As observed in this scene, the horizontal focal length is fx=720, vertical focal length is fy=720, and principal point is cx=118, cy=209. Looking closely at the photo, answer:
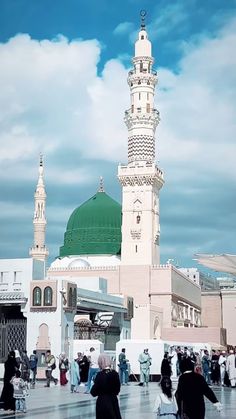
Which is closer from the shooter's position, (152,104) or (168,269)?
(168,269)

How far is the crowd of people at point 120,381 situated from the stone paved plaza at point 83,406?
1.38 feet

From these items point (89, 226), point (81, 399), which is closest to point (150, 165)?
point (89, 226)

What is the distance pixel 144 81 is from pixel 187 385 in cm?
4587

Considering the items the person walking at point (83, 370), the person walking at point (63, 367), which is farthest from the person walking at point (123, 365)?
the person walking at point (83, 370)

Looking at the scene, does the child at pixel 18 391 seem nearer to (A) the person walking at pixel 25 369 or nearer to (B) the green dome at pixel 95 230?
(A) the person walking at pixel 25 369

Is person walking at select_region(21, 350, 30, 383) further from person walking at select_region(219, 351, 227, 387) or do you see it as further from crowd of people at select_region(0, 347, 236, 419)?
person walking at select_region(219, 351, 227, 387)

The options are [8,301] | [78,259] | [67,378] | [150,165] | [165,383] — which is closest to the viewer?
[165,383]

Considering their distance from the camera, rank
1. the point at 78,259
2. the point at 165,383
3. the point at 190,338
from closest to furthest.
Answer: the point at 165,383 → the point at 190,338 → the point at 78,259

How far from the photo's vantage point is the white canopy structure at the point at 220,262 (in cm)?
1497

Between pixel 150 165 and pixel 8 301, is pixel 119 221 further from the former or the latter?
pixel 8 301

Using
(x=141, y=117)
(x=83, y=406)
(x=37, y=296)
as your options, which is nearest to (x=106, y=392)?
(x=83, y=406)

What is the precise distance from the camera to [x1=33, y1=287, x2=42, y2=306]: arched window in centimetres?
2312

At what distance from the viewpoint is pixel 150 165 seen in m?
49.6

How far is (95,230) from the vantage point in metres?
54.2
